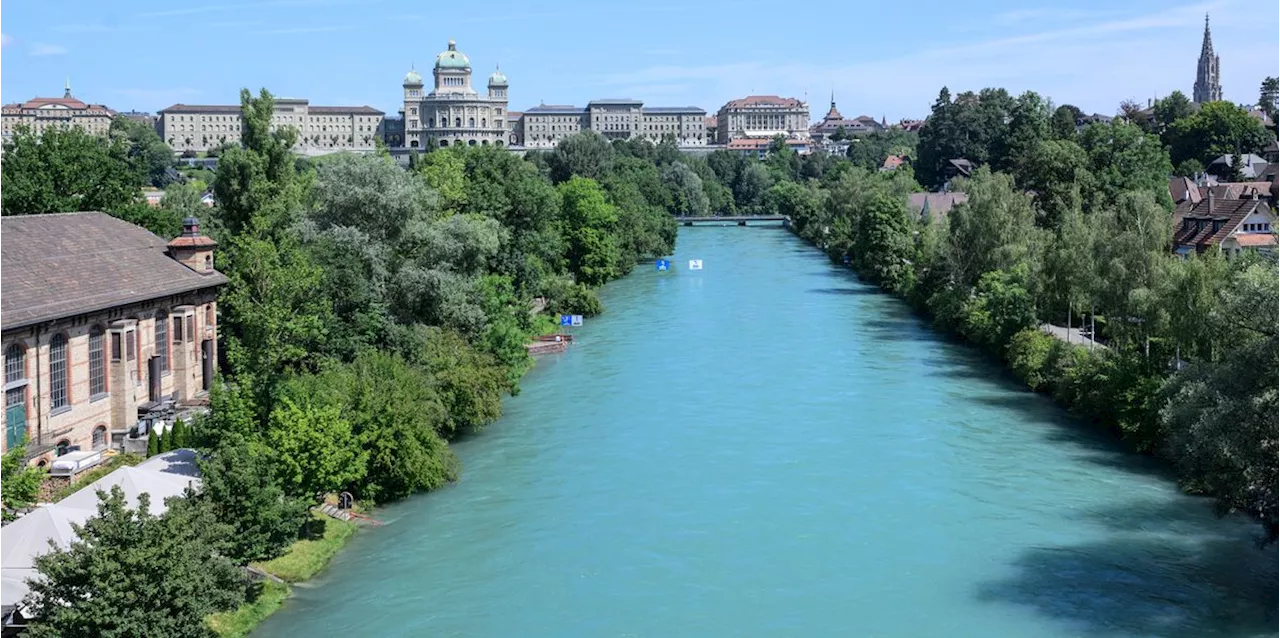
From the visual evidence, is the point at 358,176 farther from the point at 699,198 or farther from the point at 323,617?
the point at 699,198

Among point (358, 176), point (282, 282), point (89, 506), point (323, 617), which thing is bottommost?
point (323, 617)

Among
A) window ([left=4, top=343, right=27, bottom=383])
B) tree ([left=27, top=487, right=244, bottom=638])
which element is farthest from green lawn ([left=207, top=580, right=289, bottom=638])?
window ([left=4, top=343, right=27, bottom=383])

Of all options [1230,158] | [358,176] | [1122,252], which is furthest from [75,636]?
[1230,158]

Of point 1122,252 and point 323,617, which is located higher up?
point 1122,252

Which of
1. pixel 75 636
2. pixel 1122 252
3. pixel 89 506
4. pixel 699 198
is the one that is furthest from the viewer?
pixel 699 198

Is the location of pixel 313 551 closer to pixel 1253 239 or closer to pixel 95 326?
pixel 95 326

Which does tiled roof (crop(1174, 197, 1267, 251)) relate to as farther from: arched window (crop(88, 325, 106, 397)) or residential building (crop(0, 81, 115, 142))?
residential building (crop(0, 81, 115, 142))

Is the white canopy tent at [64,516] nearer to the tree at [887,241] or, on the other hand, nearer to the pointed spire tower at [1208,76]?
the tree at [887,241]
